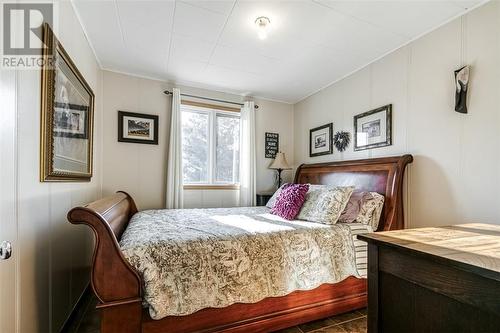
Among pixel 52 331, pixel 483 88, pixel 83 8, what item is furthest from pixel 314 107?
pixel 52 331

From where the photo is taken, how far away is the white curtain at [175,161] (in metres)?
3.20

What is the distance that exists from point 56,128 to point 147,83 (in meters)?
1.89

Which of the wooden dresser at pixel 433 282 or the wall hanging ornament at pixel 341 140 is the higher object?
the wall hanging ornament at pixel 341 140

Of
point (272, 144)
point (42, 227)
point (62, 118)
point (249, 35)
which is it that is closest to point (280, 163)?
point (272, 144)

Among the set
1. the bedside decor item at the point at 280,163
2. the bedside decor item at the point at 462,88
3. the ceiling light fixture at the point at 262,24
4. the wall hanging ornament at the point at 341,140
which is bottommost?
the bedside decor item at the point at 280,163

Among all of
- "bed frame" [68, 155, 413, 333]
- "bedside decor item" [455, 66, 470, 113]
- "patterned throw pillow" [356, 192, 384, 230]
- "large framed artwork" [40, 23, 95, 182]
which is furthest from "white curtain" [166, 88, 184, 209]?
"bedside decor item" [455, 66, 470, 113]

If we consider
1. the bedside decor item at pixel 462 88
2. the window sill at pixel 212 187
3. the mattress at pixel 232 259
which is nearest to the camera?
the mattress at pixel 232 259

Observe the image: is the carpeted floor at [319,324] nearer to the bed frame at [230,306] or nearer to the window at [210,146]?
the bed frame at [230,306]

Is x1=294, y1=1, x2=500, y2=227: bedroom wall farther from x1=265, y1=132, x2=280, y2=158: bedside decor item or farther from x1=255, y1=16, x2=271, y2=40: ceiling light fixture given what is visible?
x1=265, y1=132, x2=280, y2=158: bedside decor item

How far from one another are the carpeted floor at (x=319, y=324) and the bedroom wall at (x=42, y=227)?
5.1 inches

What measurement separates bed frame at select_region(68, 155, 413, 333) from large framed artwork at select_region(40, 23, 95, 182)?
0.37 m

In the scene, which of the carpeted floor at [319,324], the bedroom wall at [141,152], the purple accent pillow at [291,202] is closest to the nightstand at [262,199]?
the bedroom wall at [141,152]

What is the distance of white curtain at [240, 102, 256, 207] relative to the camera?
3.66 metres

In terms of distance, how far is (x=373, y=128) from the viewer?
8.73 ft
